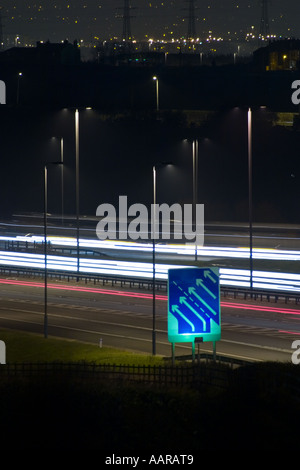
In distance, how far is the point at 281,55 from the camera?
106938 millimetres

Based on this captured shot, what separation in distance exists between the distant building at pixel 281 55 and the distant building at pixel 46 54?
22918 millimetres

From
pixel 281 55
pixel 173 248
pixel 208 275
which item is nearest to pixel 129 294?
pixel 173 248

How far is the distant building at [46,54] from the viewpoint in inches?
3893

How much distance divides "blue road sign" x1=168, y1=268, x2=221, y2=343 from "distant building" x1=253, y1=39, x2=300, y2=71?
3269 inches

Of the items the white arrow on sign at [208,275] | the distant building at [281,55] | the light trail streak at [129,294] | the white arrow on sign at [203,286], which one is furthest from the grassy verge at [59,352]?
the distant building at [281,55]

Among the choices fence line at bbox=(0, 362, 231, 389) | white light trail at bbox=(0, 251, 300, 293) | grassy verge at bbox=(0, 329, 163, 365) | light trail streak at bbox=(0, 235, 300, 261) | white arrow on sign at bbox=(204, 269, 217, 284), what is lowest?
grassy verge at bbox=(0, 329, 163, 365)

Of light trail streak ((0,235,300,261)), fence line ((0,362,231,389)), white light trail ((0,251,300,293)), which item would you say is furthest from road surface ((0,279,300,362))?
light trail streak ((0,235,300,261))

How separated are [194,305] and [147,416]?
5.80m

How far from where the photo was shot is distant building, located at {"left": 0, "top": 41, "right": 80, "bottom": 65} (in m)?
98.9

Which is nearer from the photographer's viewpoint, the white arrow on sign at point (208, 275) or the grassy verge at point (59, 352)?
the white arrow on sign at point (208, 275)

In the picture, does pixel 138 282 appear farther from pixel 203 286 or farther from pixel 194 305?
pixel 203 286

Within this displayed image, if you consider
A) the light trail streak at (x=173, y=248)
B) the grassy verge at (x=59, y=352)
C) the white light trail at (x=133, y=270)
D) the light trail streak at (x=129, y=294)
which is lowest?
the grassy verge at (x=59, y=352)

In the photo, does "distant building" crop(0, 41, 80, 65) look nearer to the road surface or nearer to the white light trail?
the white light trail

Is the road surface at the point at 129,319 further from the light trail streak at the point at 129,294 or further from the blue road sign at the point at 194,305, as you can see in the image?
the blue road sign at the point at 194,305
